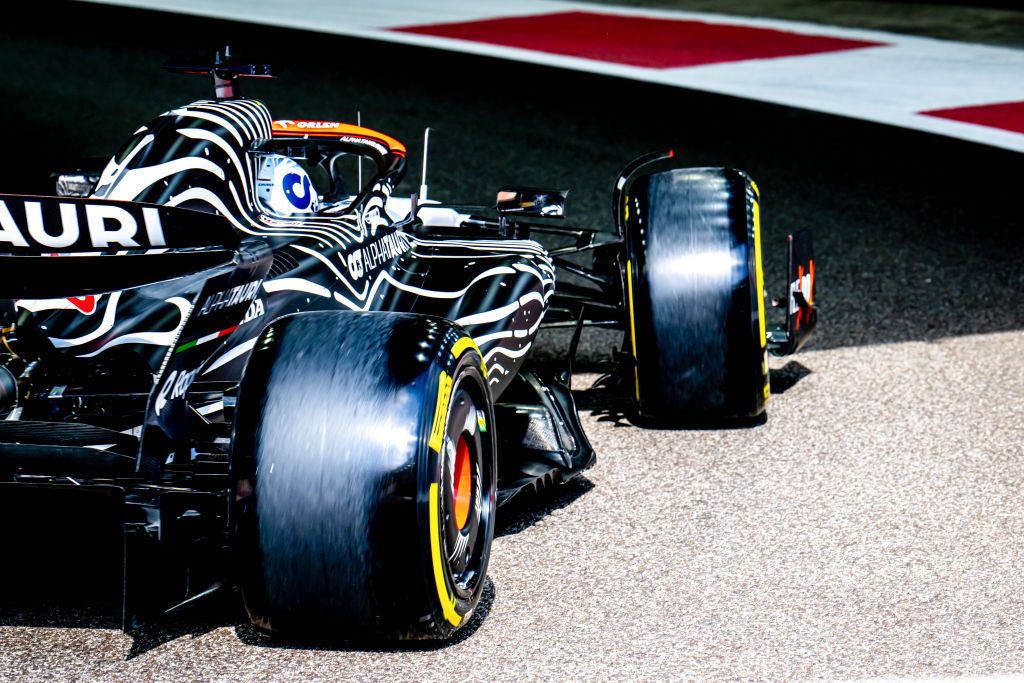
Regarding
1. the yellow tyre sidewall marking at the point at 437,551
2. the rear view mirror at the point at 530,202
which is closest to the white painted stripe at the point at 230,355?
the yellow tyre sidewall marking at the point at 437,551

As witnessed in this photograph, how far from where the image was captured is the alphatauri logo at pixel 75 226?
3520 mm

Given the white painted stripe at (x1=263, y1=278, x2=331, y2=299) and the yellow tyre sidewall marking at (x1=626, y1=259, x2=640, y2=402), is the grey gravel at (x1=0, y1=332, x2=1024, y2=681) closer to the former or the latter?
the yellow tyre sidewall marking at (x1=626, y1=259, x2=640, y2=402)

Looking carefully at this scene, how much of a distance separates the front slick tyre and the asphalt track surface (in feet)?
0.77

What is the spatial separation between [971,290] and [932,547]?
332 cm

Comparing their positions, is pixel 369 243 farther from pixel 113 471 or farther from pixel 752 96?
pixel 752 96

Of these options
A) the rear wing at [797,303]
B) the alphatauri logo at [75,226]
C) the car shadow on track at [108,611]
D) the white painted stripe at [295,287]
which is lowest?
the car shadow on track at [108,611]

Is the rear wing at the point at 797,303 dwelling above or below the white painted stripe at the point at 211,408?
below

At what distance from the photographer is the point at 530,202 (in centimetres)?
544

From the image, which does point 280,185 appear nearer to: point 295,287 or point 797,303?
point 295,287

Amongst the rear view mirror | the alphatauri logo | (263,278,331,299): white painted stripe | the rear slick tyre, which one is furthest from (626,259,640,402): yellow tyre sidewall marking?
the alphatauri logo

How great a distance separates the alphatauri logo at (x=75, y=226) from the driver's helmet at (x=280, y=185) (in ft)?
4.41

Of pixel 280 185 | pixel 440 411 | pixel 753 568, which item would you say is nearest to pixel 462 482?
pixel 440 411

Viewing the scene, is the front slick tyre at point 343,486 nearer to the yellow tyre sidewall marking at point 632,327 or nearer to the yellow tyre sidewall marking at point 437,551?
the yellow tyre sidewall marking at point 437,551

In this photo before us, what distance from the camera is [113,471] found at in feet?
11.7
